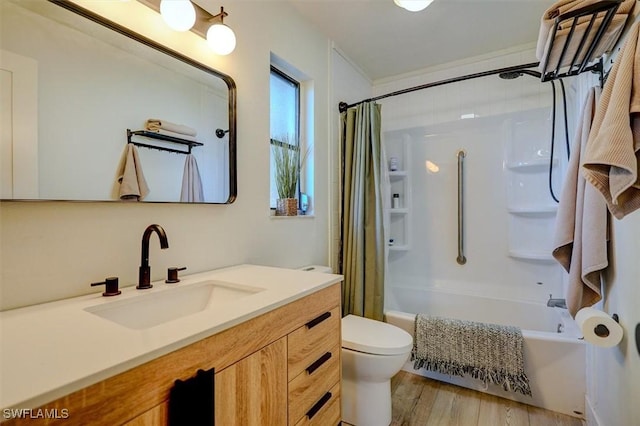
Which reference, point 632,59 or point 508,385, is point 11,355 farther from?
point 508,385

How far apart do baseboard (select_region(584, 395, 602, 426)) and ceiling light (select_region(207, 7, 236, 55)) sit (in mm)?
2511

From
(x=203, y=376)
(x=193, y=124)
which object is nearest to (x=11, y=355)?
(x=203, y=376)

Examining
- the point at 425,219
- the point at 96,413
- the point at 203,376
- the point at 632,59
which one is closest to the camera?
the point at 96,413

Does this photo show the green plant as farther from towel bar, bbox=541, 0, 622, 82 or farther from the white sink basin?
towel bar, bbox=541, 0, 622, 82

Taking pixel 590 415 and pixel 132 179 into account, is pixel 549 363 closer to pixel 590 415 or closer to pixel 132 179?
pixel 590 415

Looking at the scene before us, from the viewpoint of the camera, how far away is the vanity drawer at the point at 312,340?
0.97 meters

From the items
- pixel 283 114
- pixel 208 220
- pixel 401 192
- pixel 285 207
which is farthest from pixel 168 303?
pixel 401 192

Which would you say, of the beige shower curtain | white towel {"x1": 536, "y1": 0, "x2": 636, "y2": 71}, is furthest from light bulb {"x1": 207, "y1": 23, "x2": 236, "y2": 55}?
white towel {"x1": 536, "y1": 0, "x2": 636, "y2": 71}

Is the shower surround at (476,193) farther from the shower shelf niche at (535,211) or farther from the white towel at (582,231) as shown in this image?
the white towel at (582,231)

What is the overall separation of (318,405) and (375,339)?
0.58m

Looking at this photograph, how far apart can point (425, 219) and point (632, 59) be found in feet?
7.14

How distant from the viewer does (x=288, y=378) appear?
3.10 ft

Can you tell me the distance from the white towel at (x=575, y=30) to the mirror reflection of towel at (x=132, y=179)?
1705 mm

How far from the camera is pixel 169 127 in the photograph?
4.03 ft
